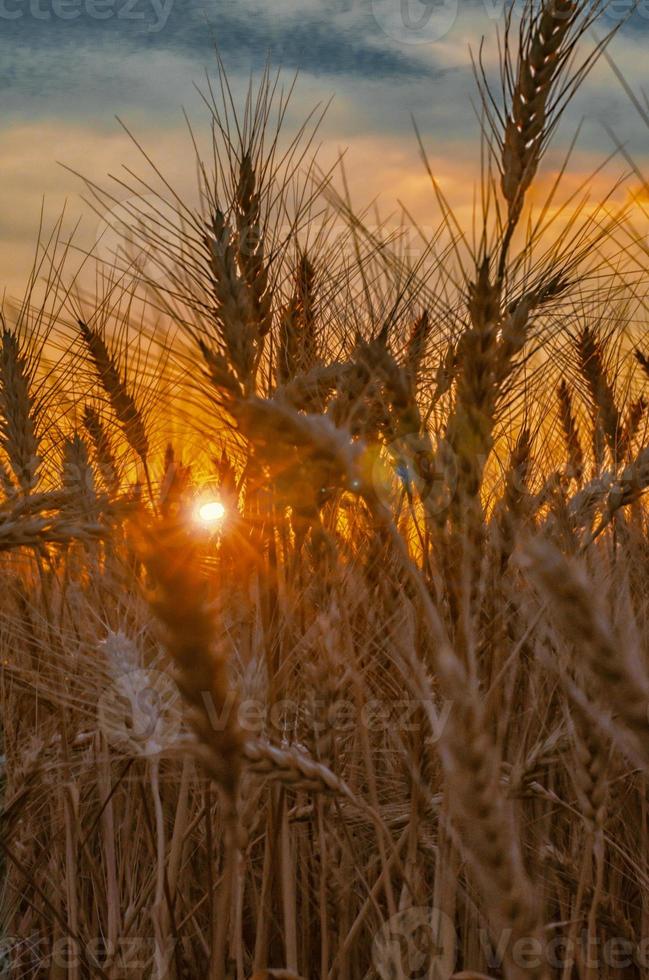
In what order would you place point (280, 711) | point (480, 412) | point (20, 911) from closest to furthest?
1. point (480, 412)
2. point (280, 711)
3. point (20, 911)

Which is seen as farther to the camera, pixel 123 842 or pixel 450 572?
pixel 123 842

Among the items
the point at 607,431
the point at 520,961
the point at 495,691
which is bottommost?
the point at 520,961

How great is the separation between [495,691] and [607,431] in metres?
1.85

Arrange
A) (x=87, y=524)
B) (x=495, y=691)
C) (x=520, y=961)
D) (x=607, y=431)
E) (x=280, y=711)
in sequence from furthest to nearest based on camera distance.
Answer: (x=607, y=431), (x=280, y=711), (x=87, y=524), (x=495, y=691), (x=520, y=961)

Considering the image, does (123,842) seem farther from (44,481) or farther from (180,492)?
(180,492)

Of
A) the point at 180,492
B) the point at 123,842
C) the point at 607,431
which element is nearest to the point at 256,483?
the point at 180,492

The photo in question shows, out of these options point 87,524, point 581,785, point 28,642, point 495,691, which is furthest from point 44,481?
point 581,785

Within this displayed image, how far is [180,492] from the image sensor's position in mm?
1068

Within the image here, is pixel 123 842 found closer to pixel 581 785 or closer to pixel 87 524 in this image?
pixel 87 524

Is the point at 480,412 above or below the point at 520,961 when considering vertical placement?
above

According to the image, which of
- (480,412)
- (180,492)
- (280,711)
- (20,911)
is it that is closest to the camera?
(180,492)

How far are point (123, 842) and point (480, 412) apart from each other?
1427 mm

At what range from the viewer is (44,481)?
246 centimetres

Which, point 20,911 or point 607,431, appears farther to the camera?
point 607,431
